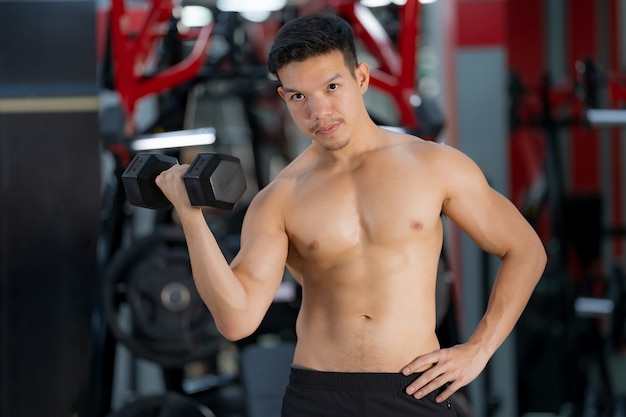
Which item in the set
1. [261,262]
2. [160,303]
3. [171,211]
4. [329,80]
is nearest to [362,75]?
[329,80]

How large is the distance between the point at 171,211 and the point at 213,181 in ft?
7.96

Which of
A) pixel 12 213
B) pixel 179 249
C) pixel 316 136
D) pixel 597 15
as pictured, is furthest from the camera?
pixel 597 15

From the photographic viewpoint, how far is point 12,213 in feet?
9.53

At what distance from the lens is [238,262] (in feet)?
6.28

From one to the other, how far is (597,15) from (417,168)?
5.84m

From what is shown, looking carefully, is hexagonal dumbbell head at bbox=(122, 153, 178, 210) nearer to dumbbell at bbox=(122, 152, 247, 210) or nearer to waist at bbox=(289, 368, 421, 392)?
dumbbell at bbox=(122, 152, 247, 210)

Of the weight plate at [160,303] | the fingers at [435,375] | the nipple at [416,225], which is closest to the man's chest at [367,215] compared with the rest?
the nipple at [416,225]

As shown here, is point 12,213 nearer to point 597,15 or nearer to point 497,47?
point 497,47

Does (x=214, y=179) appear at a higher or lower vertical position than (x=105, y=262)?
higher

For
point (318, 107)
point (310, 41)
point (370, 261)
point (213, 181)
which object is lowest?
point (370, 261)

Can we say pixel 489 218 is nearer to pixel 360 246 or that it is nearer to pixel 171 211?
pixel 360 246

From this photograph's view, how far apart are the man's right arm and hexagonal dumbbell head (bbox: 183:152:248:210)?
0.12ft

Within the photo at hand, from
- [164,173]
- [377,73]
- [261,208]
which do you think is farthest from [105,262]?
[164,173]

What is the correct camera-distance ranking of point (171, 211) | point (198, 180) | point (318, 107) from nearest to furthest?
1. point (198, 180)
2. point (318, 107)
3. point (171, 211)
